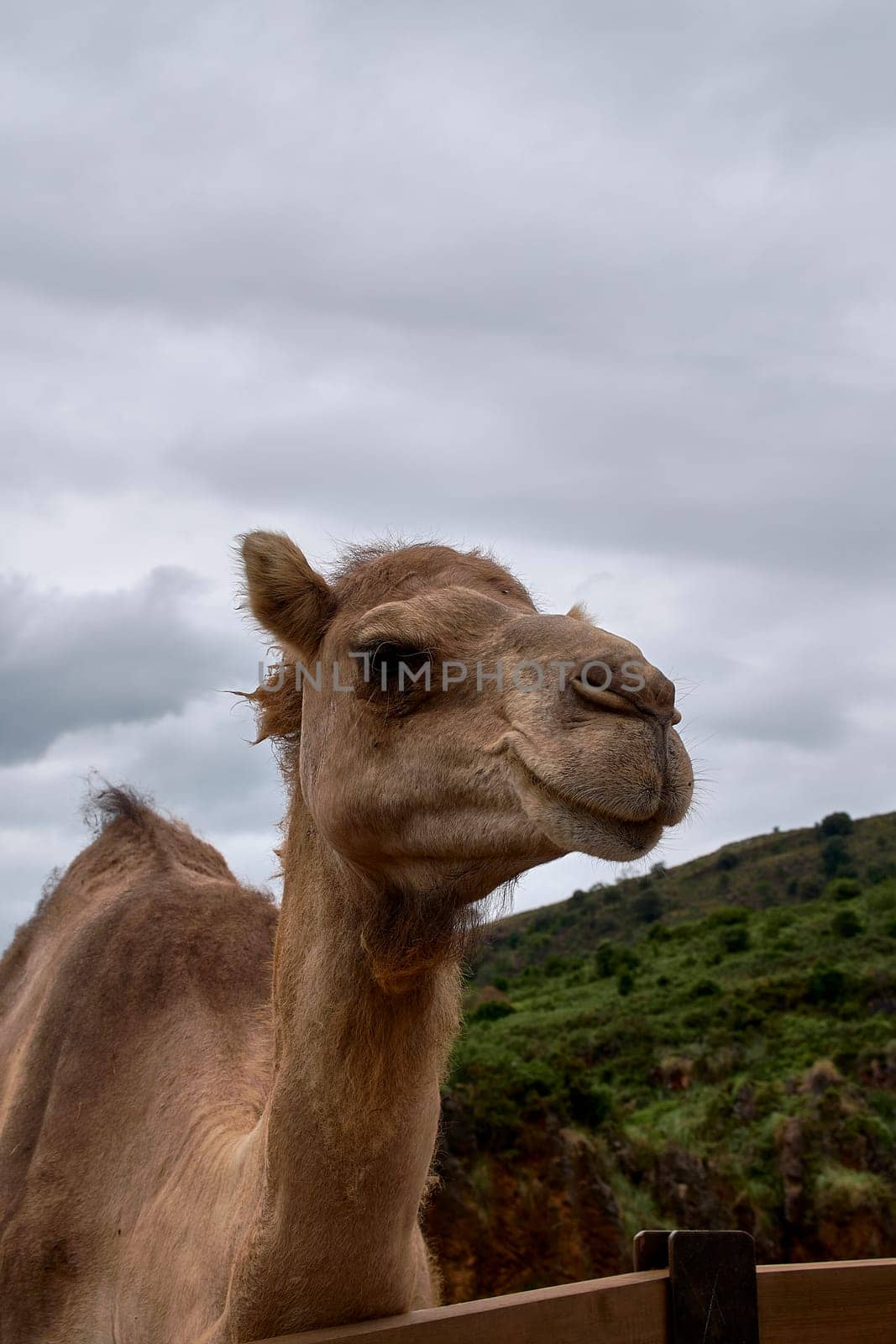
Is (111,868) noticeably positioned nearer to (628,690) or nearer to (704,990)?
(628,690)

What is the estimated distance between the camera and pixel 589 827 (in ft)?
9.27

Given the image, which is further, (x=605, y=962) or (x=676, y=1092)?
(x=605, y=962)

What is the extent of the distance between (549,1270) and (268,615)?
9.93 meters

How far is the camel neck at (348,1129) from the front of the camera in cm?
323

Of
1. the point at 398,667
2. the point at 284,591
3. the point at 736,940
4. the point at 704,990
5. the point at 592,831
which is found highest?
the point at 736,940

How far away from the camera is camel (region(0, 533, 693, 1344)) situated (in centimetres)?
295

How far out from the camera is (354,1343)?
2.41 metres

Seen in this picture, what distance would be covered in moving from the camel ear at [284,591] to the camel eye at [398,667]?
0.56m

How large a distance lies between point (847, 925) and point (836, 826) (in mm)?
20187

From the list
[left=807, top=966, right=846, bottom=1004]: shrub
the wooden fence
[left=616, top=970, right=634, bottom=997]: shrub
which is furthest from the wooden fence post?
[left=616, top=970, right=634, bottom=997]: shrub

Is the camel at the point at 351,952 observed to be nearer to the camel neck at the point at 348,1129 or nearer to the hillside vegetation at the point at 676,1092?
the camel neck at the point at 348,1129

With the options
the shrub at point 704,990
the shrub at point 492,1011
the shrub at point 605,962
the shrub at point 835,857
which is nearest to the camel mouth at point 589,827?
the shrub at point 492,1011

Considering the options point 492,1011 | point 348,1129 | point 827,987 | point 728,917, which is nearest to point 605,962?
point 728,917

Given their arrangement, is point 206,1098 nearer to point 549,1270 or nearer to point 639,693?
point 639,693
